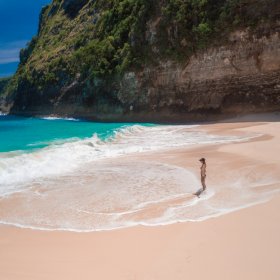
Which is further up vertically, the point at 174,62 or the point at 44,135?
the point at 174,62

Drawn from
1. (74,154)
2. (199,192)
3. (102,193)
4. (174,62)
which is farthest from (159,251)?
(174,62)

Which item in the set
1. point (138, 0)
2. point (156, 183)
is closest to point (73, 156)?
point (156, 183)

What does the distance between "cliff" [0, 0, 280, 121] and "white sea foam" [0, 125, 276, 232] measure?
1576 centimetres

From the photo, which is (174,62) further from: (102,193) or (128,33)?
(102,193)

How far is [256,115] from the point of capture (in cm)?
2677

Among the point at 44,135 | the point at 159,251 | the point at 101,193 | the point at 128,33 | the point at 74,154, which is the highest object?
the point at 128,33

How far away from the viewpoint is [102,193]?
10008 mm

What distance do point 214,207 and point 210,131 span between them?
15339mm

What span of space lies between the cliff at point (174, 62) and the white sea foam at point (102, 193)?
15760 mm

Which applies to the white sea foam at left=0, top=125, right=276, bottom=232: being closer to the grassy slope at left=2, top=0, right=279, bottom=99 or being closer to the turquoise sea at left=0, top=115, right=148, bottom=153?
the turquoise sea at left=0, top=115, right=148, bottom=153

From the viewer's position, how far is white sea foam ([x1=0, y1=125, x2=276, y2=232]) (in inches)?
309

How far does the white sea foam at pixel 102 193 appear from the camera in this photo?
7.85m

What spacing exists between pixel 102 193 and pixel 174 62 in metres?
23.9

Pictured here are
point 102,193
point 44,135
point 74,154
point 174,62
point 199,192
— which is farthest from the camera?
point 174,62
